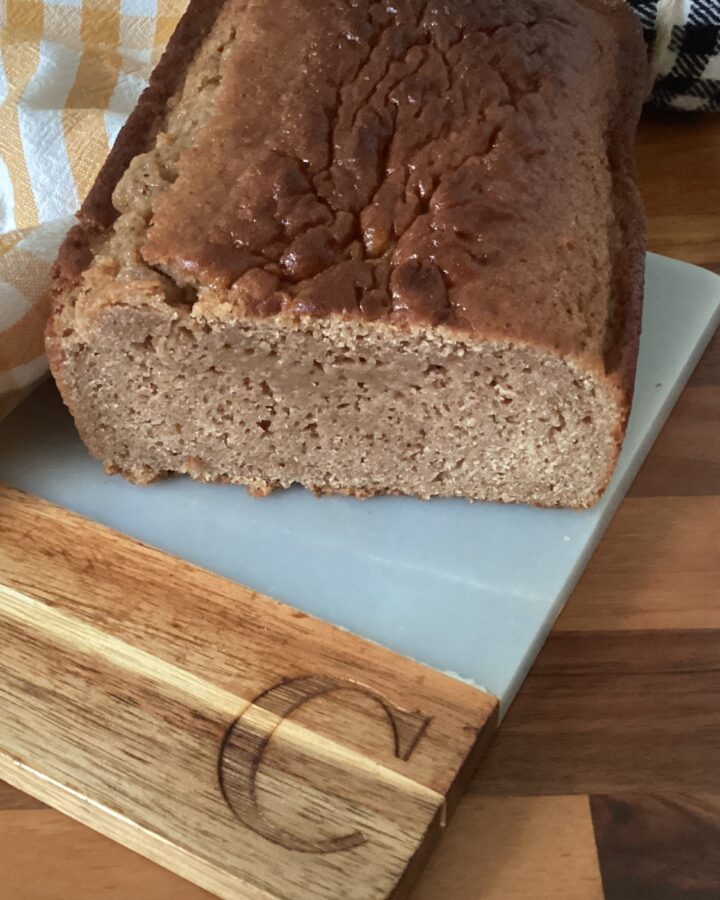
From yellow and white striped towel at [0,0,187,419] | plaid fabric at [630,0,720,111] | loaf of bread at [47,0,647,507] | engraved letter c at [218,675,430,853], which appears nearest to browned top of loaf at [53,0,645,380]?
loaf of bread at [47,0,647,507]

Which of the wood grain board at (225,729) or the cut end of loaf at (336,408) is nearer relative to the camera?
the wood grain board at (225,729)

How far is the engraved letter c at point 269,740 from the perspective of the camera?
1.21 m

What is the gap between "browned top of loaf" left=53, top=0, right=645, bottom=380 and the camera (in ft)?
4.66

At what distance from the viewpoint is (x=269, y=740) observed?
1300mm

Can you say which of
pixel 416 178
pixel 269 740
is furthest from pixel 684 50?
pixel 269 740

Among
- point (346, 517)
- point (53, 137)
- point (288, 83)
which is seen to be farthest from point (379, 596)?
point (53, 137)

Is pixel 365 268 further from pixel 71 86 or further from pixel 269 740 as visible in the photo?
pixel 71 86

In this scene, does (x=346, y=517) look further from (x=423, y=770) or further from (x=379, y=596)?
(x=423, y=770)

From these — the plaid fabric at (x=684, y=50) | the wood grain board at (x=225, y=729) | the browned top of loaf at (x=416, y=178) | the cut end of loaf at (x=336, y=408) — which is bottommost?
the wood grain board at (x=225, y=729)

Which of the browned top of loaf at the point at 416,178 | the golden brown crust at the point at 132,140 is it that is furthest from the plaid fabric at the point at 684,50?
the golden brown crust at the point at 132,140

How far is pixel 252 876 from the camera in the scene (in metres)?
1.17

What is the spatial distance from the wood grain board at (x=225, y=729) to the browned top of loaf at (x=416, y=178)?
49 centimetres

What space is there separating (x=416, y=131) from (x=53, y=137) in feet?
3.05

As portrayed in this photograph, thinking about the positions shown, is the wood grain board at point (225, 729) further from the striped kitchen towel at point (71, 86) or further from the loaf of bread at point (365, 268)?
the striped kitchen towel at point (71, 86)
